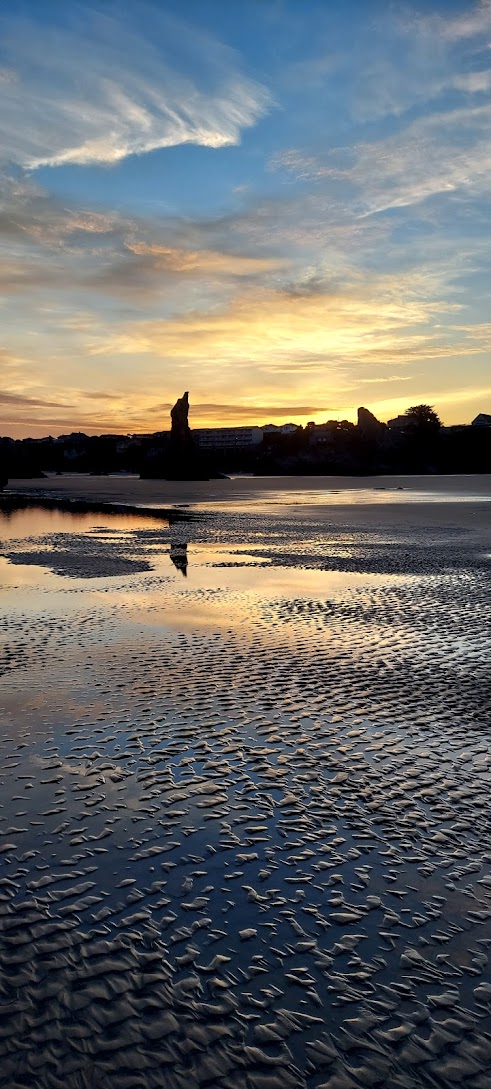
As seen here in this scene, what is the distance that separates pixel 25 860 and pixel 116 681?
483cm

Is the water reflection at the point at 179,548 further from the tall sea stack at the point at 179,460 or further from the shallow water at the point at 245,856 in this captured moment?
the tall sea stack at the point at 179,460

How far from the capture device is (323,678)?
35.6 ft

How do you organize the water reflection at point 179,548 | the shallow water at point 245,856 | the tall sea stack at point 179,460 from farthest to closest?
the tall sea stack at point 179,460
the water reflection at point 179,548
the shallow water at point 245,856

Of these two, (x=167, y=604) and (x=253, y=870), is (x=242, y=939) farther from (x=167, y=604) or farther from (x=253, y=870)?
(x=167, y=604)

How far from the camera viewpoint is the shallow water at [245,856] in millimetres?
4102

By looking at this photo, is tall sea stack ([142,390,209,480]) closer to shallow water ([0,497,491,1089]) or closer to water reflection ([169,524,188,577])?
water reflection ([169,524,188,577])

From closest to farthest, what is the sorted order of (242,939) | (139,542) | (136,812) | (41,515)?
(242,939) < (136,812) < (139,542) < (41,515)

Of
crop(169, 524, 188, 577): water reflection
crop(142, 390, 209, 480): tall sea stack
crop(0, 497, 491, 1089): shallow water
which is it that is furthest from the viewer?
crop(142, 390, 209, 480): tall sea stack

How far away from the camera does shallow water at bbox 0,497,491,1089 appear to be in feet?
13.5

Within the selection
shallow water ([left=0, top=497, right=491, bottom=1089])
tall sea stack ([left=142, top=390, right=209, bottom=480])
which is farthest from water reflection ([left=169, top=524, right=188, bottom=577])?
tall sea stack ([left=142, top=390, right=209, bottom=480])

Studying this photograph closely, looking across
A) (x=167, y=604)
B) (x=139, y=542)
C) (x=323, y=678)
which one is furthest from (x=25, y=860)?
(x=139, y=542)

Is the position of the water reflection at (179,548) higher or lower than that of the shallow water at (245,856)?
higher

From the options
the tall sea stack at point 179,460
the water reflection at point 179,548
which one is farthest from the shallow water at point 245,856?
the tall sea stack at point 179,460

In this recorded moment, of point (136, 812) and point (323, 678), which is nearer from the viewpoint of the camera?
point (136, 812)
